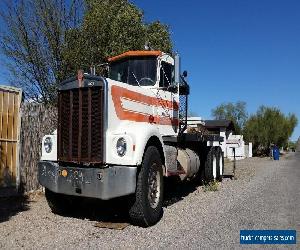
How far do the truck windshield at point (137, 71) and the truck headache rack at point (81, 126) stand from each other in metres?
1.94

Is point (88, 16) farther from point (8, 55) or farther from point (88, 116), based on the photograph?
point (88, 116)

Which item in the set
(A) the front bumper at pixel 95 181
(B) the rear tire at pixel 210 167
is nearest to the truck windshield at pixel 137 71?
(A) the front bumper at pixel 95 181

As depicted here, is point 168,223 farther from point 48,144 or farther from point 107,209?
point 48,144

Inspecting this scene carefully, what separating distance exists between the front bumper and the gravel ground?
0.64 metres

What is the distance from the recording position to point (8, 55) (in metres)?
17.0

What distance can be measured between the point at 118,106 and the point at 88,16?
1091cm

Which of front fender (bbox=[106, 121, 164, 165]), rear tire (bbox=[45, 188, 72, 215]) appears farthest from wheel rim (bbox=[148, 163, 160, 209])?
rear tire (bbox=[45, 188, 72, 215])

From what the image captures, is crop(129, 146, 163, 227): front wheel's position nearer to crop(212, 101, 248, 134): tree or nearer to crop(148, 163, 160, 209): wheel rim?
crop(148, 163, 160, 209): wheel rim

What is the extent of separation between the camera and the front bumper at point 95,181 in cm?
703

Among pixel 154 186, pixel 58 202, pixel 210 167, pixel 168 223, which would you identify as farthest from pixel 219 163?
pixel 58 202

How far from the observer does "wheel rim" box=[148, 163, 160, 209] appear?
7.84 metres

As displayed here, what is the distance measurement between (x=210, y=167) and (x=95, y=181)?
7205 mm

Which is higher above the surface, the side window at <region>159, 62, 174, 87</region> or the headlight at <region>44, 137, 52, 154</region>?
the side window at <region>159, 62, 174, 87</region>

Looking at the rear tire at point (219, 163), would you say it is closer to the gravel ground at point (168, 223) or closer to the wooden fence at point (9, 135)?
the gravel ground at point (168, 223)
